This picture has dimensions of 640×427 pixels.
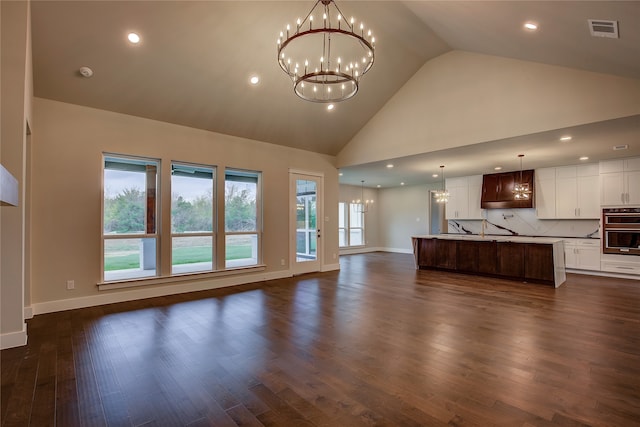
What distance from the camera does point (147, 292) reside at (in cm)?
525

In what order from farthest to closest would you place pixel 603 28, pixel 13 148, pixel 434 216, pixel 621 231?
pixel 434 216 → pixel 621 231 → pixel 13 148 → pixel 603 28

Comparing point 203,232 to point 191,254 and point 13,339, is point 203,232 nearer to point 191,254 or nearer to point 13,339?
point 191,254

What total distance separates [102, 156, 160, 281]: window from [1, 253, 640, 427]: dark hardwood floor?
0.75 metres

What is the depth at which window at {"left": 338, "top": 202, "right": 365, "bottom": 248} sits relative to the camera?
1196cm

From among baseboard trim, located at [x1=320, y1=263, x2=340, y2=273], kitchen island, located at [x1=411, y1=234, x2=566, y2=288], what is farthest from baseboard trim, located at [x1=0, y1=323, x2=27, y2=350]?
kitchen island, located at [x1=411, y1=234, x2=566, y2=288]

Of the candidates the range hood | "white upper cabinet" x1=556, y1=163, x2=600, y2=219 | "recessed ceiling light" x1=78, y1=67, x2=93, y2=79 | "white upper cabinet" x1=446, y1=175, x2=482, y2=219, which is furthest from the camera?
"white upper cabinet" x1=446, y1=175, x2=482, y2=219

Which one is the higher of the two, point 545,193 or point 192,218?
point 545,193

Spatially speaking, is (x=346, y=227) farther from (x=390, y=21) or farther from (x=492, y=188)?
(x=390, y=21)

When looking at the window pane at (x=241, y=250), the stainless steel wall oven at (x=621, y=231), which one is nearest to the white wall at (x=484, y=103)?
the window pane at (x=241, y=250)

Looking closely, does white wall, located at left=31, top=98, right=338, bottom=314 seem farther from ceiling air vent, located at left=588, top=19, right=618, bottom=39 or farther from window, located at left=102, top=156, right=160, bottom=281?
ceiling air vent, located at left=588, top=19, right=618, bottom=39

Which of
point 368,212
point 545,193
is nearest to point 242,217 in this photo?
point 368,212

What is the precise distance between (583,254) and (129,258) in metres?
9.43

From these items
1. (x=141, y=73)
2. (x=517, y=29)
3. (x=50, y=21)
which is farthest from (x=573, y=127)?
(x=50, y=21)

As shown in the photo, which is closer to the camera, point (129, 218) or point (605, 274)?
point (129, 218)
